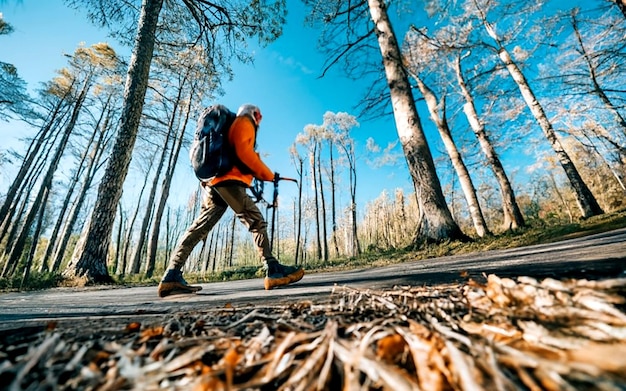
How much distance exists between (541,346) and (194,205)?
124 feet

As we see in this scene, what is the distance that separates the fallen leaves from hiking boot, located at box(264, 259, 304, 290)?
1899mm

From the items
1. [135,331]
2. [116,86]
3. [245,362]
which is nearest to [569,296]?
[245,362]

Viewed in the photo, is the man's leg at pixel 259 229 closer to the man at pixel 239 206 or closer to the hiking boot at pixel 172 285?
the man at pixel 239 206

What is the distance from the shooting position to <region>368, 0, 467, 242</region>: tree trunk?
4.24 metres

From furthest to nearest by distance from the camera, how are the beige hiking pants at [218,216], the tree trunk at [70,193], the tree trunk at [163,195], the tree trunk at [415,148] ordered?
the tree trunk at [70,193]
the tree trunk at [163,195]
the tree trunk at [415,148]
the beige hiking pants at [218,216]

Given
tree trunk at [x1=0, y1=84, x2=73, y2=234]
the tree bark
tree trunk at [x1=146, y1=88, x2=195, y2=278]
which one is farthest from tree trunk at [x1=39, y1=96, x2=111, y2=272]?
the tree bark

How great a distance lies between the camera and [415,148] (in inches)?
187

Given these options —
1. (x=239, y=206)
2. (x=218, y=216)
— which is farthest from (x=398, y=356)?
(x=218, y=216)

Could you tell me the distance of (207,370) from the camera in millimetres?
439

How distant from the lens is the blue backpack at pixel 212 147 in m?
2.54

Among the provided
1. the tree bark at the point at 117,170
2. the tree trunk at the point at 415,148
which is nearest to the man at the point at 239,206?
the tree trunk at the point at 415,148

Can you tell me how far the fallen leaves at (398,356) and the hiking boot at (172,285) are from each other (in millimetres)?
2030

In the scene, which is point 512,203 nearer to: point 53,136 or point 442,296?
point 442,296

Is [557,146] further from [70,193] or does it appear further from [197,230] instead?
[70,193]
